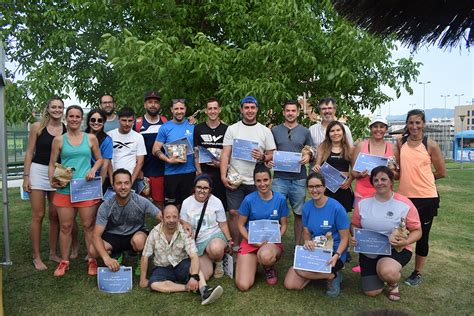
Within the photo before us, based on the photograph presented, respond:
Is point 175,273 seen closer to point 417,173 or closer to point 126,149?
point 126,149

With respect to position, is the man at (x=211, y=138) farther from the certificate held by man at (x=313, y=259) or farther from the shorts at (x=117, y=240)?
the certificate held by man at (x=313, y=259)

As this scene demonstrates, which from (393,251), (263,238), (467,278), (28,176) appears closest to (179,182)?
(263,238)

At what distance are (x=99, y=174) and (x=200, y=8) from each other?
297cm

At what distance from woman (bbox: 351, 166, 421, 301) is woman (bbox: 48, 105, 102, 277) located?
295 centimetres

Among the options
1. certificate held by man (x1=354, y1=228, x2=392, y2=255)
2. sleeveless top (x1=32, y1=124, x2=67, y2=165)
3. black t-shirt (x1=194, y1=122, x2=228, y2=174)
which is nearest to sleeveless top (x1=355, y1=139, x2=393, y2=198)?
certificate held by man (x1=354, y1=228, x2=392, y2=255)

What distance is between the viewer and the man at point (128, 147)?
506 cm

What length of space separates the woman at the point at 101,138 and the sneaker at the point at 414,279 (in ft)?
12.1

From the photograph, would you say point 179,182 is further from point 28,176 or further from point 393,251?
point 393,251

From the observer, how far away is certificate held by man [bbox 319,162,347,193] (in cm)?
481

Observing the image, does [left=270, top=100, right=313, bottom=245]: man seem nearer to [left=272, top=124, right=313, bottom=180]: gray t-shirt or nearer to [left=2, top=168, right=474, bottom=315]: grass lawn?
[left=272, top=124, right=313, bottom=180]: gray t-shirt

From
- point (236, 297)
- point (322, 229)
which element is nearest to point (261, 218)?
point (322, 229)

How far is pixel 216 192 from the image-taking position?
537 centimetres

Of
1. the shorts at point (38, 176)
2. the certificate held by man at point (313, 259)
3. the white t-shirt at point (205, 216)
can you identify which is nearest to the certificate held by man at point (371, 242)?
the certificate held by man at point (313, 259)

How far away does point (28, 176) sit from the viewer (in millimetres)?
4840
